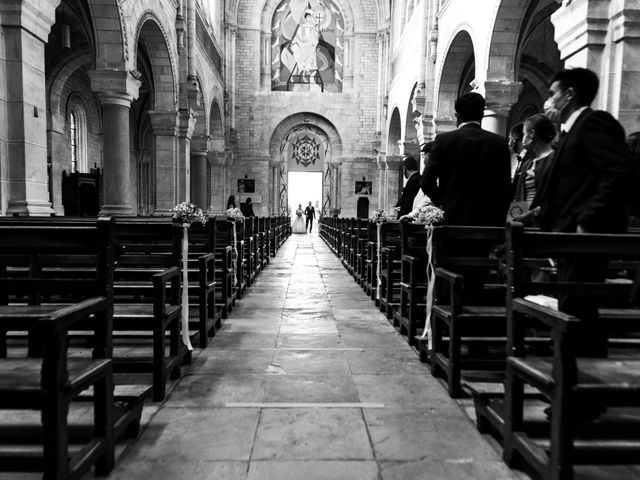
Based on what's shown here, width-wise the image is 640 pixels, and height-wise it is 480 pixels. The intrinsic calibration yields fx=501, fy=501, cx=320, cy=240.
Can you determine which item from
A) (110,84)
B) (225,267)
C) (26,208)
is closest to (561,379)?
(225,267)

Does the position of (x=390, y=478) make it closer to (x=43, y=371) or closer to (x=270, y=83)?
(x=43, y=371)

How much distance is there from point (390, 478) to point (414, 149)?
50.6 ft

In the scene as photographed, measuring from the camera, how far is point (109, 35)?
8.59m

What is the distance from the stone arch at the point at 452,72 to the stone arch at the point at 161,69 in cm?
642

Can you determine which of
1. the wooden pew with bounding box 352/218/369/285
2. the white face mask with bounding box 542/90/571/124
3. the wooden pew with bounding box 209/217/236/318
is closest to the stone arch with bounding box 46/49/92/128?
the wooden pew with bounding box 352/218/369/285

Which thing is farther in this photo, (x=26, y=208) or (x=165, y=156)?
(x=165, y=156)

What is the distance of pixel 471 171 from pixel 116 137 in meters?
7.41

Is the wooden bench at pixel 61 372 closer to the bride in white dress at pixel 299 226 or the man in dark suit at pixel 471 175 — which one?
the man in dark suit at pixel 471 175

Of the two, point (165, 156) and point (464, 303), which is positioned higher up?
point (165, 156)

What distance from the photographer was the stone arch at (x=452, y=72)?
446 inches

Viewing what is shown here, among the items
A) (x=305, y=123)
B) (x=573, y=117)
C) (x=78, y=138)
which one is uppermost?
(x=305, y=123)

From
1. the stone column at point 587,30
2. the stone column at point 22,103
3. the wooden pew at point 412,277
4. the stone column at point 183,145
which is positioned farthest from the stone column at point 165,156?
the stone column at point 587,30

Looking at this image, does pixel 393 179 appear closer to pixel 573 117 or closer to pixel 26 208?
pixel 26 208

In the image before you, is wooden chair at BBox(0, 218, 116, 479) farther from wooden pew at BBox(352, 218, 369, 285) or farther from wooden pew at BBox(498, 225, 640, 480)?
wooden pew at BBox(352, 218, 369, 285)
